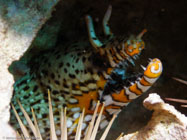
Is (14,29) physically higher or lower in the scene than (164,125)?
higher

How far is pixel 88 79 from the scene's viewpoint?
2389mm

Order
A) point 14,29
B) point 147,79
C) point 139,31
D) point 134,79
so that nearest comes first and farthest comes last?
1. point 14,29
2. point 147,79
3. point 134,79
4. point 139,31

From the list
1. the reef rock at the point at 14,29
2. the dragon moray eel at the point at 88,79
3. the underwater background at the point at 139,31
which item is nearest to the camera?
the reef rock at the point at 14,29

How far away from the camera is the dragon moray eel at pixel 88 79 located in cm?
227

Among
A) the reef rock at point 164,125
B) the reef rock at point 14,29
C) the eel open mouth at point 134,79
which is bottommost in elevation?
the reef rock at point 164,125

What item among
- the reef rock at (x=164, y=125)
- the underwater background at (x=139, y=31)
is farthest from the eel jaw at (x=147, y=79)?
the underwater background at (x=139, y=31)

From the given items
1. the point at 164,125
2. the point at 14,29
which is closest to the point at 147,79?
the point at 164,125

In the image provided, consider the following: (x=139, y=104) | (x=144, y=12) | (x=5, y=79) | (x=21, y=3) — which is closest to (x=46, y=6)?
(x=21, y=3)

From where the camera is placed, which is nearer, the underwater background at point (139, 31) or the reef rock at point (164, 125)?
the reef rock at point (164, 125)

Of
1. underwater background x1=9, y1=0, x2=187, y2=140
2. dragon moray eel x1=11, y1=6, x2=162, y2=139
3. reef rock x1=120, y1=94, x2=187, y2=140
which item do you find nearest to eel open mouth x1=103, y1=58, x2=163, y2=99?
→ dragon moray eel x1=11, y1=6, x2=162, y2=139

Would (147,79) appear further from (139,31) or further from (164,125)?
(139,31)

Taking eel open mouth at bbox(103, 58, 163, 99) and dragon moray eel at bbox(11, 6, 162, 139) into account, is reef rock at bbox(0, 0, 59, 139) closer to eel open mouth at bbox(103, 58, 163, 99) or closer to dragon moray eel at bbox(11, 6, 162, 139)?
dragon moray eel at bbox(11, 6, 162, 139)

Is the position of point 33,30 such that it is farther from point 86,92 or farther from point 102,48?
point 86,92

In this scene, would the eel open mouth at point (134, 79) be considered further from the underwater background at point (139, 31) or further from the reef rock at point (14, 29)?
the reef rock at point (14, 29)
